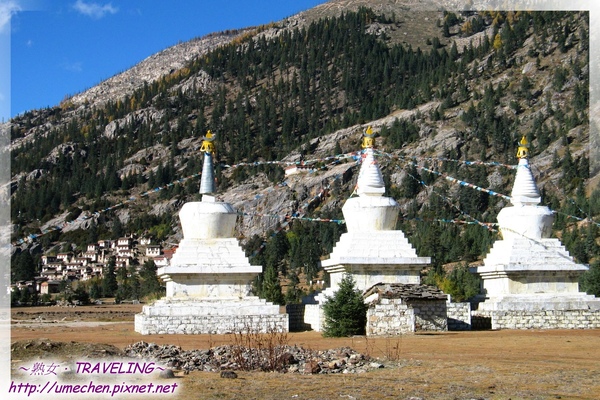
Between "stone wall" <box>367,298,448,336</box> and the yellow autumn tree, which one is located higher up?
the yellow autumn tree

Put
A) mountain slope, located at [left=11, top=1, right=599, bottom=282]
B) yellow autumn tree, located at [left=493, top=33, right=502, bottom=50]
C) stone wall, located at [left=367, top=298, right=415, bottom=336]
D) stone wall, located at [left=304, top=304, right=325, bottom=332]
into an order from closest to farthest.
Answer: stone wall, located at [left=367, top=298, right=415, bottom=336], stone wall, located at [left=304, top=304, right=325, bottom=332], mountain slope, located at [left=11, top=1, right=599, bottom=282], yellow autumn tree, located at [left=493, top=33, right=502, bottom=50]

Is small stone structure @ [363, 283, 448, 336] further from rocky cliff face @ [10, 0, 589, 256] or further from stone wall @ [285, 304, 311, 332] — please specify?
rocky cliff face @ [10, 0, 589, 256]

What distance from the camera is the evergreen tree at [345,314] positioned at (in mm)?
27875

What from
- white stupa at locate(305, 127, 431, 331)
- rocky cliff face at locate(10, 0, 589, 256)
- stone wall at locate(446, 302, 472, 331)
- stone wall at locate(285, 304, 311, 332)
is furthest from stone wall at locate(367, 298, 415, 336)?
rocky cliff face at locate(10, 0, 589, 256)

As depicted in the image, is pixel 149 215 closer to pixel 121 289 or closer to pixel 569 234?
pixel 121 289

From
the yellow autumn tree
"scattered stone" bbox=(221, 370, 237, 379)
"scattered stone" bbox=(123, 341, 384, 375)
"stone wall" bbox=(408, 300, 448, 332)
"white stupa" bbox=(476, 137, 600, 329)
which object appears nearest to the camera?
"scattered stone" bbox=(221, 370, 237, 379)

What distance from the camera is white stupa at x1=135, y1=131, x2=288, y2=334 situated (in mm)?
31188

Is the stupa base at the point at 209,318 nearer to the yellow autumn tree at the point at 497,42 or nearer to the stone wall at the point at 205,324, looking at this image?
the stone wall at the point at 205,324

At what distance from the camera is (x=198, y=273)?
32.0 m

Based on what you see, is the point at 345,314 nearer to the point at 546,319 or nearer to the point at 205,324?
the point at 205,324

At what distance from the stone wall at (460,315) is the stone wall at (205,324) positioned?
6081mm

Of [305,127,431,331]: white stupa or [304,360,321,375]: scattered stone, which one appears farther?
[305,127,431,331]: white stupa

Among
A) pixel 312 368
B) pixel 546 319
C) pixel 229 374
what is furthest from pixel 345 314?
pixel 229 374

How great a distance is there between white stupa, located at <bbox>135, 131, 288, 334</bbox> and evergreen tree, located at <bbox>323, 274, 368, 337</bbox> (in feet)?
11.2
